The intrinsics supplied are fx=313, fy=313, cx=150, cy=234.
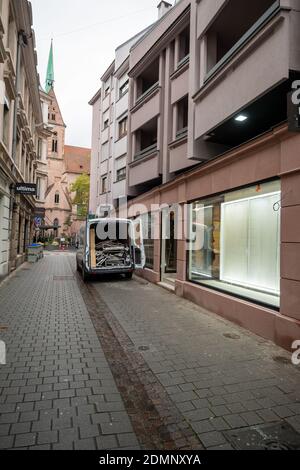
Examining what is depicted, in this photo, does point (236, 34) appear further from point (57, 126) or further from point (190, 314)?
point (57, 126)

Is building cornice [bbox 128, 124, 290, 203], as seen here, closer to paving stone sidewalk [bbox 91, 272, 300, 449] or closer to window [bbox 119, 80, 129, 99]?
paving stone sidewalk [bbox 91, 272, 300, 449]

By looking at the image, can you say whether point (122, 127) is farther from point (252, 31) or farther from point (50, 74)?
point (50, 74)

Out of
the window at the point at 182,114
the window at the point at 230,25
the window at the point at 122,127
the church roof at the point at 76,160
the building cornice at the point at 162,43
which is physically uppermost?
the church roof at the point at 76,160

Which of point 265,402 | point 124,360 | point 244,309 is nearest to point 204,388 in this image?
point 265,402

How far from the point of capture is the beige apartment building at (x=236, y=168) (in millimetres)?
5508

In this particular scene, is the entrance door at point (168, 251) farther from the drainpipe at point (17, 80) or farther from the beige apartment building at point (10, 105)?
the drainpipe at point (17, 80)

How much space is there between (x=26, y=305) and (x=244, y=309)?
5.42 meters

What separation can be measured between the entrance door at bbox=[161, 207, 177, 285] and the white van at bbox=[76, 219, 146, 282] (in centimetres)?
125

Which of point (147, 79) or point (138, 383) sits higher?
point (147, 79)

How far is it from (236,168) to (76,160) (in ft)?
225

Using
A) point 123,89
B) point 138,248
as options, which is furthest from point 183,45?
point 123,89

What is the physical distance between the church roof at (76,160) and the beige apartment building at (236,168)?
58.2 m

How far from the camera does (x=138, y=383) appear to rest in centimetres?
404

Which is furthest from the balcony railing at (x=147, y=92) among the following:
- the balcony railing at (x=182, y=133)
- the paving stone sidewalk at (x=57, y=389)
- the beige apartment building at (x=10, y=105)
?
the paving stone sidewalk at (x=57, y=389)
